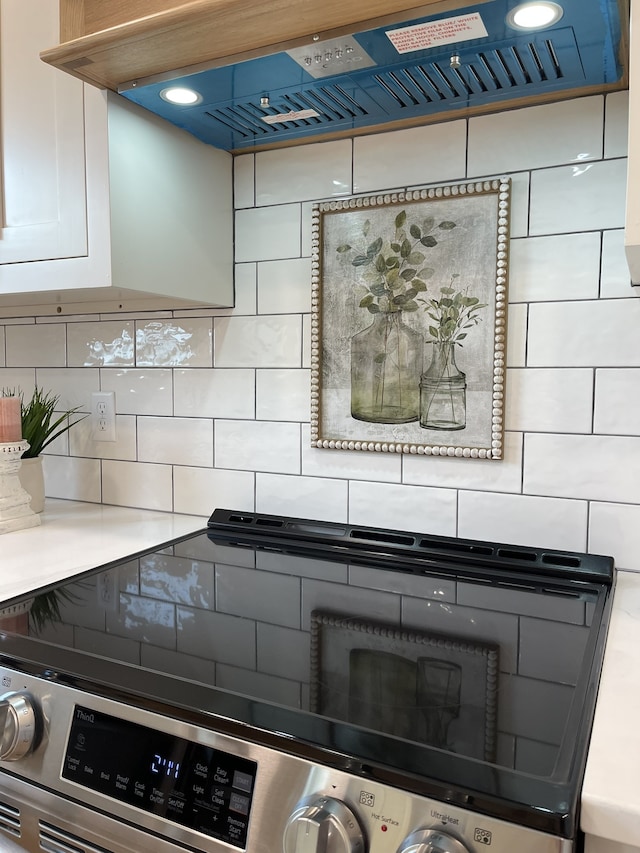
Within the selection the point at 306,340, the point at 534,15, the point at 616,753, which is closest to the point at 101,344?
the point at 306,340

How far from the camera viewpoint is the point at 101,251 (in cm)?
113

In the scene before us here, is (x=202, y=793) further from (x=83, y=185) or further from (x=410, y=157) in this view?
(x=410, y=157)

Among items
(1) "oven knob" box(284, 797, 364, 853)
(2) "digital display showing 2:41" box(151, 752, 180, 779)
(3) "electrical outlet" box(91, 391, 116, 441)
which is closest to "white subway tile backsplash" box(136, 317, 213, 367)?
(3) "electrical outlet" box(91, 391, 116, 441)

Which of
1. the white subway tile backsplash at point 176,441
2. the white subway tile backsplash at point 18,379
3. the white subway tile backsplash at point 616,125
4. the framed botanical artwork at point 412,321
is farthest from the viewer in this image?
the white subway tile backsplash at point 18,379

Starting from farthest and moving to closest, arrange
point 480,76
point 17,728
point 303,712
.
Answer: point 480,76 < point 17,728 < point 303,712

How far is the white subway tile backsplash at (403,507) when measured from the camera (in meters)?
1.25

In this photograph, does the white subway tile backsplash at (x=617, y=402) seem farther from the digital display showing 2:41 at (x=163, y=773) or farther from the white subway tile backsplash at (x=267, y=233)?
the digital display showing 2:41 at (x=163, y=773)

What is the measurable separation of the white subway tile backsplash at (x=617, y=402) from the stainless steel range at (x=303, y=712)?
0.23 metres

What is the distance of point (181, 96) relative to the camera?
111 cm

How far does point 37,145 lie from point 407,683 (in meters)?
1.11

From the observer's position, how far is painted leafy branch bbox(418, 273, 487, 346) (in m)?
1.19

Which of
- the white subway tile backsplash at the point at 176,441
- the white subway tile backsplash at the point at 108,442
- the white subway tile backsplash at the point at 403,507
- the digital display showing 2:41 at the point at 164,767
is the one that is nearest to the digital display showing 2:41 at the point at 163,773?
the digital display showing 2:41 at the point at 164,767

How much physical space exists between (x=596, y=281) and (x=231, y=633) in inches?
32.0

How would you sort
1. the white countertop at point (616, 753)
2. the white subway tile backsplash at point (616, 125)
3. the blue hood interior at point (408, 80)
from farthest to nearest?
the white subway tile backsplash at point (616, 125) < the blue hood interior at point (408, 80) < the white countertop at point (616, 753)
